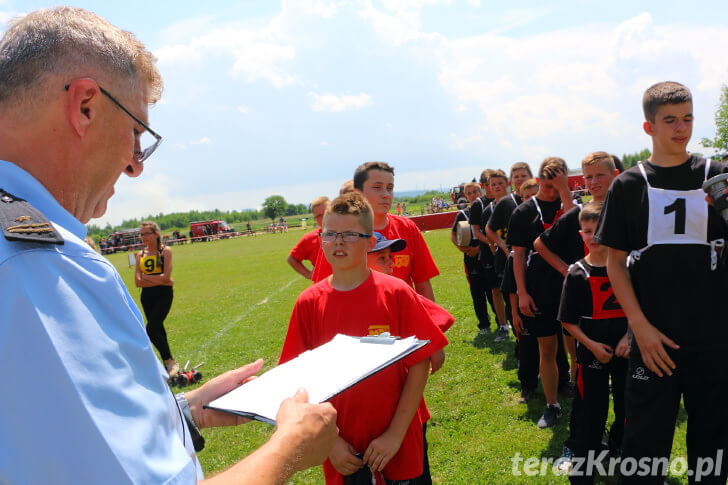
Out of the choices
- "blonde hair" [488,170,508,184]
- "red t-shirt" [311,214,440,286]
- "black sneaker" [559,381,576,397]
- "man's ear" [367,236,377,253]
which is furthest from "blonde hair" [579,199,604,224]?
"blonde hair" [488,170,508,184]

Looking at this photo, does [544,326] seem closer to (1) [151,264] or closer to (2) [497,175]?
(2) [497,175]

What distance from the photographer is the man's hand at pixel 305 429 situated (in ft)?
3.98

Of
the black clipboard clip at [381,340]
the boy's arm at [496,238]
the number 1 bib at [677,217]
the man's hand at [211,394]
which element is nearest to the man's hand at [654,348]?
the number 1 bib at [677,217]

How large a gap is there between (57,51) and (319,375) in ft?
3.82

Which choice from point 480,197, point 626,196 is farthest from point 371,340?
point 480,197

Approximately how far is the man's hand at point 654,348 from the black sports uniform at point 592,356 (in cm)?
90

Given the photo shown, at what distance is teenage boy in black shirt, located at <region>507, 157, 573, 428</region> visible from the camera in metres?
4.81

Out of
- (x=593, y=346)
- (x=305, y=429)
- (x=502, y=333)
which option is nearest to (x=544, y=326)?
(x=593, y=346)

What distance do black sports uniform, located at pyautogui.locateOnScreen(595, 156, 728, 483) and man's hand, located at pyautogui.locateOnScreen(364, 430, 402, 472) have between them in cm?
152

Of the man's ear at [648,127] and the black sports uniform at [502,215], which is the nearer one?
the man's ear at [648,127]

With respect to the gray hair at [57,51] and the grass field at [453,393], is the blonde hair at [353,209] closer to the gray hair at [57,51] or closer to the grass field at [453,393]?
the gray hair at [57,51]

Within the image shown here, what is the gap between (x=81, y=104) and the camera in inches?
44.4

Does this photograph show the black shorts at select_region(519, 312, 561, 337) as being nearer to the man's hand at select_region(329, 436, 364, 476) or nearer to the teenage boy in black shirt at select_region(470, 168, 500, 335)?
the man's hand at select_region(329, 436, 364, 476)

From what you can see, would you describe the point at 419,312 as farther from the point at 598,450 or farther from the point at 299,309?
the point at 598,450
